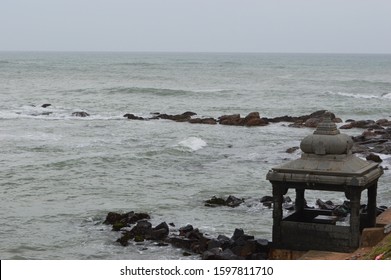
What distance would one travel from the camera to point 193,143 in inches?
1452

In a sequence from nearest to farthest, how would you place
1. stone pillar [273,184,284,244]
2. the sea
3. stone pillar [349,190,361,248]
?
stone pillar [349,190,361,248] < stone pillar [273,184,284,244] < the sea

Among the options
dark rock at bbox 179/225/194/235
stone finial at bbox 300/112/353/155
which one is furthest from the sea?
stone finial at bbox 300/112/353/155

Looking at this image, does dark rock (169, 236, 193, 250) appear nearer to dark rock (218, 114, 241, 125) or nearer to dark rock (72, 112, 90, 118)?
dark rock (218, 114, 241, 125)

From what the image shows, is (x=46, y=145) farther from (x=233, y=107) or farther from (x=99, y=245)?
(x=233, y=107)

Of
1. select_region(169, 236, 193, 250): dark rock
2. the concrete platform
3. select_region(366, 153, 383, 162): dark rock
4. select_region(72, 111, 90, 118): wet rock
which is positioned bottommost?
select_region(72, 111, 90, 118): wet rock

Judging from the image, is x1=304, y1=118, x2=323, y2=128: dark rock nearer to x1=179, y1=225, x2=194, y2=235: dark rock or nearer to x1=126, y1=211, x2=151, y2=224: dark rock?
x1=126, y1=211, x2=151, y2=224: dark rock

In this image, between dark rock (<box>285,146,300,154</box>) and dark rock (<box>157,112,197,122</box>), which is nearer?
dark rock (<box>285,146,300,154</box>)

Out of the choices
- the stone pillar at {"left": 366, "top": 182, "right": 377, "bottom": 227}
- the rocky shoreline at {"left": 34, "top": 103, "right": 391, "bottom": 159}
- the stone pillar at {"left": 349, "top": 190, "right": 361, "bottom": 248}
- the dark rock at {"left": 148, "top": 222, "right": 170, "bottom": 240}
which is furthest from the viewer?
the rocky shoreline at {"left": 34, "top": 103, "right": 391, "bottom": 159}

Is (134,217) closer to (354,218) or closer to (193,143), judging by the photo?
(354,218)

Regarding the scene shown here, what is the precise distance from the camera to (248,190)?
2541 cm

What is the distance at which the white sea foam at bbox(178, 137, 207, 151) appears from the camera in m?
36.1

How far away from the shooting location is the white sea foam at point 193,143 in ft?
118

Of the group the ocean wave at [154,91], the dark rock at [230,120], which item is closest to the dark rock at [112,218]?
the dark rock at [230,120]

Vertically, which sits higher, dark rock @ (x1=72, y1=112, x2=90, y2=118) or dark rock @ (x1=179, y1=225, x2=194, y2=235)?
dark rock @ (x1=179, y1=225, x2=194, y2=235)
